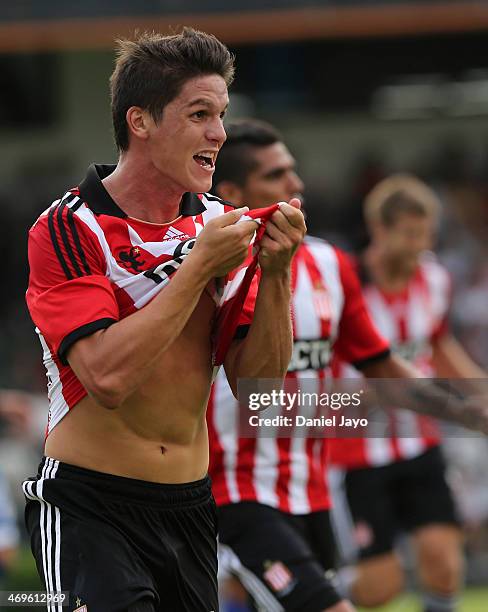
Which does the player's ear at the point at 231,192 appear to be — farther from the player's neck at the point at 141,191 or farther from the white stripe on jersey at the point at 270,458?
the player's neck at the point at 141,191

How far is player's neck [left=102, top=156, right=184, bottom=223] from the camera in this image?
3.87 metres

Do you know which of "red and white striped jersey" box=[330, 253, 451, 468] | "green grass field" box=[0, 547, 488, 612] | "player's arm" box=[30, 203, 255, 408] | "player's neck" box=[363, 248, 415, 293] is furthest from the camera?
"green grass field" box=[0, 547, 488, 612]

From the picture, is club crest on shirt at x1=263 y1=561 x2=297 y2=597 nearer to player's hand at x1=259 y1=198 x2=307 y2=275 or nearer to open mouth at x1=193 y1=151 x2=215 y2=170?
player's hand at x1=259 y1=198 x2=307 y2=275

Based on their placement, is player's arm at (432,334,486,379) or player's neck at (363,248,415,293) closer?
player's arm at (432,334,486,379)

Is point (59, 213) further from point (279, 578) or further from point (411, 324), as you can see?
point (411, 324)

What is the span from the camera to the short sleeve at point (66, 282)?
11.6 ft

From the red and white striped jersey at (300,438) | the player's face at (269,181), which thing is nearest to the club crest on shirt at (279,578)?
the red and white striped jersey at (300,438)

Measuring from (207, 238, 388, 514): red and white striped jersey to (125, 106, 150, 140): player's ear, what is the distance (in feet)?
5.31

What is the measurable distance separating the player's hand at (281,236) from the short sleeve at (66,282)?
47cm

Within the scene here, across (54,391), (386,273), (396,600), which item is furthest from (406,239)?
(54,391)

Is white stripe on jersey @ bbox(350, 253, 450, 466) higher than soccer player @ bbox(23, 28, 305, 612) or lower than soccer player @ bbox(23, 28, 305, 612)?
lower

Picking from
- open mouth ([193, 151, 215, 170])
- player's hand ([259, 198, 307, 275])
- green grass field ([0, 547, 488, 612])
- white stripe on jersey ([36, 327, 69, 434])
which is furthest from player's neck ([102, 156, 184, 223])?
green grass field ([0, 547, 488, 612])

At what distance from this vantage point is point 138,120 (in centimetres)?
382

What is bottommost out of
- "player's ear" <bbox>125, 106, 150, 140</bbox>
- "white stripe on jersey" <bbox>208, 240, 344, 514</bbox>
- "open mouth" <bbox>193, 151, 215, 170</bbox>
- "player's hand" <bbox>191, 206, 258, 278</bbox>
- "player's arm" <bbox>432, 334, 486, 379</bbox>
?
"player's arm" <bbox>432, 334, 486, 379</bbox>
